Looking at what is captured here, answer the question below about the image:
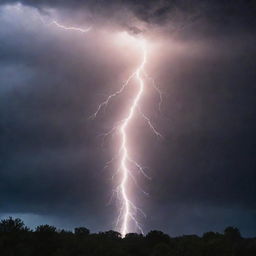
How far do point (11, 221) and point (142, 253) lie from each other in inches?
458

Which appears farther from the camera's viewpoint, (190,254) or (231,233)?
(231,233)

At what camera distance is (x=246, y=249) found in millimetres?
51844

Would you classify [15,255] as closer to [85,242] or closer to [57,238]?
[57,238]

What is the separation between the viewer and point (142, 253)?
49.8 m

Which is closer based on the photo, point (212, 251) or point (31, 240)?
point (31, 240)

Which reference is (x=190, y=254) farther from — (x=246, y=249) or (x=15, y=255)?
(x=15, y=255)

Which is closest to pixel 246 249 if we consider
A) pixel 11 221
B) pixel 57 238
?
pixel 57 238

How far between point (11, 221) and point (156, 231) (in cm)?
1855

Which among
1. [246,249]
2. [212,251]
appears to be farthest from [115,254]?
[246,249]

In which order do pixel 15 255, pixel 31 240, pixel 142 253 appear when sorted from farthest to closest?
pixel 142 253 < pixel 31 240 < pixel 15 255

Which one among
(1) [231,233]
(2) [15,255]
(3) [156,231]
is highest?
(1) [231,233]

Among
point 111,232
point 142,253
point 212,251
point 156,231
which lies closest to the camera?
point 212,251

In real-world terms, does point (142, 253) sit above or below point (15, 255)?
above

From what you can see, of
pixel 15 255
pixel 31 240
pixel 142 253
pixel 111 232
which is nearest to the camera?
pixel 15 255
